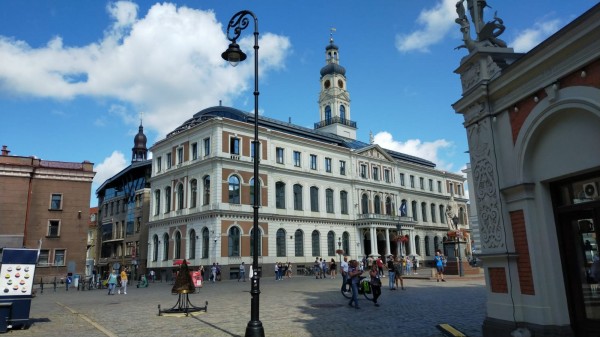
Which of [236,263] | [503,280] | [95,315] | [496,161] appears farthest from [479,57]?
[236,263]

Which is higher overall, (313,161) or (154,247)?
(313,161)

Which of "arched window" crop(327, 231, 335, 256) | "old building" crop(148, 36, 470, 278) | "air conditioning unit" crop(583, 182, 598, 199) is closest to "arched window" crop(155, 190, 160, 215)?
"old building" crop(148, 36, 470, 278)

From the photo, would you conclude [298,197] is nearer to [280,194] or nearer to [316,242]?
[280,194]

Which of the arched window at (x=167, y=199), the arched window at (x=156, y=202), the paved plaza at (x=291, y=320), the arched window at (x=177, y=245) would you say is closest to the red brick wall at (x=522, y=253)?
the paved plaza at (x=291, y=320)

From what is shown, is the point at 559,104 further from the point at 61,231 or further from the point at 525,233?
the point at 61,231

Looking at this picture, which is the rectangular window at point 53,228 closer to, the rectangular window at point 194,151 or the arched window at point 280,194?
the rectangular window at point 194,151

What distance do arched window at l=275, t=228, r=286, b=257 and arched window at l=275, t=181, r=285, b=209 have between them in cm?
280

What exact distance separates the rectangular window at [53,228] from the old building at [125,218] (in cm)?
974

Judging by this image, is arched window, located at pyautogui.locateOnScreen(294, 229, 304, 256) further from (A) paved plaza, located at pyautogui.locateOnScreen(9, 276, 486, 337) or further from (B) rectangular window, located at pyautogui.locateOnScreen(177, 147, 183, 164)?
(A) paved plaza, located at pyautogui.locateOnScreen(9, 276, 486, 337)

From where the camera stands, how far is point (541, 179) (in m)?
7.72

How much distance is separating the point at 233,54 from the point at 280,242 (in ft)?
124

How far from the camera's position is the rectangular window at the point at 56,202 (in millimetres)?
45656

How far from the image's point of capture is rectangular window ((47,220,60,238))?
147ft

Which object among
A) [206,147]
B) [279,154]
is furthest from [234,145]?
[279,154]
